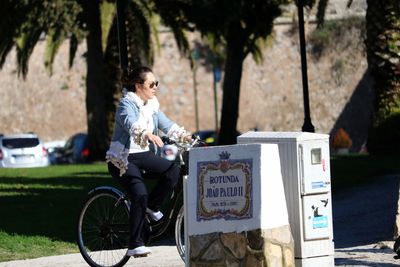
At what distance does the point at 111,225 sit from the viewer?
10391mm

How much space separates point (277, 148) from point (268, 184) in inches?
11.6

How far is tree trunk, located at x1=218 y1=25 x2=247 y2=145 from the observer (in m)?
33.8

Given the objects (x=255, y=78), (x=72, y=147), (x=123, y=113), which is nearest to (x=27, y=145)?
(x=72, y=147)

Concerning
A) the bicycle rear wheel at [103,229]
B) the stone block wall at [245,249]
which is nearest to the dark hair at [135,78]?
the bicycle rear wheel at [103,229]

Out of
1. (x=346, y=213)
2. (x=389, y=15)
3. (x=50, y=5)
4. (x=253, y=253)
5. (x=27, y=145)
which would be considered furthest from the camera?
(x=27, y=145)

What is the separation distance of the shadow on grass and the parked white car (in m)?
14.0

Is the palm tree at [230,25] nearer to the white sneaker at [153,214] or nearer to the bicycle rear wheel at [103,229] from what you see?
the bicycle rear wheel at [103,229]

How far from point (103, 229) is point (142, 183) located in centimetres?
78

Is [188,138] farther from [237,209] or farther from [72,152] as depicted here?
[72,152]

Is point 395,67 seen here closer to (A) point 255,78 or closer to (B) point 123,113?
(B) point 123,113

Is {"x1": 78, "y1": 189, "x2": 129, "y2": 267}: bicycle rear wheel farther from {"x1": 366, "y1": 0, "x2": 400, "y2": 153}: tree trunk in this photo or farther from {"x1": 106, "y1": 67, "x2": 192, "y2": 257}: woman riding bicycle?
{"x1": 366, "y1": 0, "x2": 400, "y2": 153}: tree trunk

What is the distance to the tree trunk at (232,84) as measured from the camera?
111 feet

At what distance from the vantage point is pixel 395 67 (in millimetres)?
28141

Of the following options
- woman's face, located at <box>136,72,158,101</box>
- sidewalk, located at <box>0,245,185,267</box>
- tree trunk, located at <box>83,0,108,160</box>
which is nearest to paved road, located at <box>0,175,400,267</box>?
sidewalk, located at <box>0,245,185,267</box>
